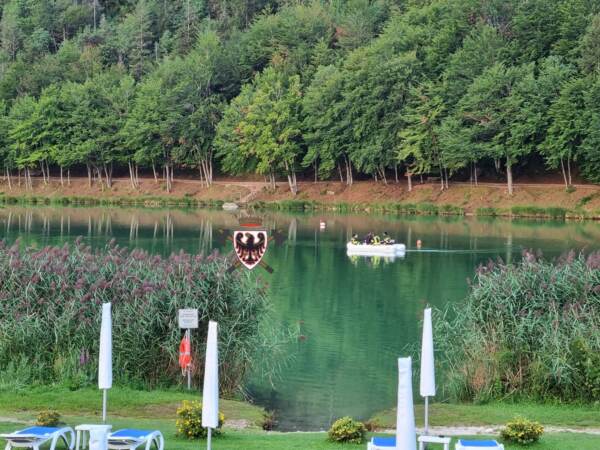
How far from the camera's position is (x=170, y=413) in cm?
1542

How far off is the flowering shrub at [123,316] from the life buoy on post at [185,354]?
0.43 meters

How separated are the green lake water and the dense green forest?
10.8 meters

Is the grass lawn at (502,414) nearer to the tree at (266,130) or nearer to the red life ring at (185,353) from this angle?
the red life ring at (185,353)

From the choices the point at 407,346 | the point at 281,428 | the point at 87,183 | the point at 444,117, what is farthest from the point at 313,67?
the point at 281,428

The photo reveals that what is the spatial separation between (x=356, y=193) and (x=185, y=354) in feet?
221

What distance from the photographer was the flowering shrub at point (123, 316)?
687 inches

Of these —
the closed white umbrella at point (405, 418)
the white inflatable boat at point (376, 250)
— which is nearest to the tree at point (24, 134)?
the white inflatable boat at point (376, 250)

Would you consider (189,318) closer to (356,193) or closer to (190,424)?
(190,424)

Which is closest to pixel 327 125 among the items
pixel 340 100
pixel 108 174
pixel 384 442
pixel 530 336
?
pixel 340 100

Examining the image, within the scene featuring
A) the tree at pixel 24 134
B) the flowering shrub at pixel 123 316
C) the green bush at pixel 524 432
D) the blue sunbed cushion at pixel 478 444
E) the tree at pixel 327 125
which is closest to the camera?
the blue sunbed cushion at pixel 478 444

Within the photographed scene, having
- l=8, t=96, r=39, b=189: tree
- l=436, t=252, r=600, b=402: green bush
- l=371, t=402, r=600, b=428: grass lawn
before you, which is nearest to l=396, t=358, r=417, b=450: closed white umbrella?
l=371, t=402, r=600, b=428: grass lawn

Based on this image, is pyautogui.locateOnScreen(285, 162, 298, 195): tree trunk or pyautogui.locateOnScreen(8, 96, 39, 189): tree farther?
pyautogui.locateOnScreen(8, 96, 39, 189): tree

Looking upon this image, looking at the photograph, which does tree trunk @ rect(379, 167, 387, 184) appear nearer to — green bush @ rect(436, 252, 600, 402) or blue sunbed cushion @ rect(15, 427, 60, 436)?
green bush @ rect(436, 252, 600, 402)

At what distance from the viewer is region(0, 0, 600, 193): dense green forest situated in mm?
73312
